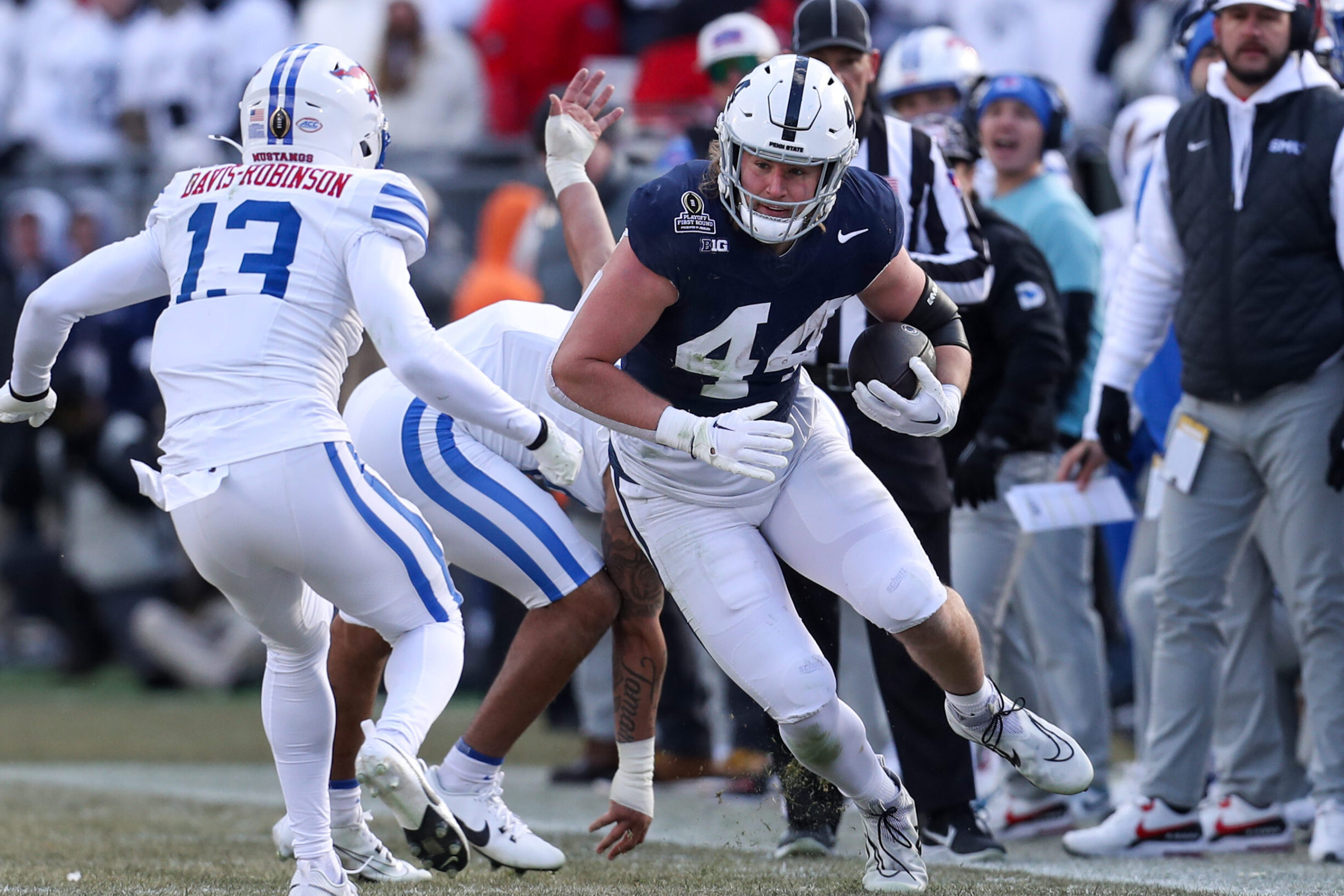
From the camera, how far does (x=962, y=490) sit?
5152mm

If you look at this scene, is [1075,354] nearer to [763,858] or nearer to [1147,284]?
[1147,284]

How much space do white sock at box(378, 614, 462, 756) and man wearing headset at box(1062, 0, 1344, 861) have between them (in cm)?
198

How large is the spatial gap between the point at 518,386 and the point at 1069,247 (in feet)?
7.42

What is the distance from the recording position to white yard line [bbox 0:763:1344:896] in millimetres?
4406

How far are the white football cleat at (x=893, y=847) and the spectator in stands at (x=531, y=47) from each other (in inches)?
270

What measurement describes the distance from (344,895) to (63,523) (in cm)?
656

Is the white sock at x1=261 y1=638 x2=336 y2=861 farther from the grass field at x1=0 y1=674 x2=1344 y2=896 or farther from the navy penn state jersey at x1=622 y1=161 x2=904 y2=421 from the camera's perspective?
the navy penn state jersey at x1=622 y1=161 x2=904 y2=421

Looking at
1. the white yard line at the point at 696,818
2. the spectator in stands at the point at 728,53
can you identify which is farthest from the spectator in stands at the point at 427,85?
the white yard line at the point at 696,818

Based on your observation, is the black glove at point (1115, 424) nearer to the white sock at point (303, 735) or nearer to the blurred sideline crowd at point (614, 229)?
the blurred sideline crowd at point (614, 229)

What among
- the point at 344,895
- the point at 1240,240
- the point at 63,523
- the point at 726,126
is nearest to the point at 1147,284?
the point at 1240,240

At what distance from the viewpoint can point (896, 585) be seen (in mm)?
3820

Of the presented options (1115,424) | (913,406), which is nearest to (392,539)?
(913,406)

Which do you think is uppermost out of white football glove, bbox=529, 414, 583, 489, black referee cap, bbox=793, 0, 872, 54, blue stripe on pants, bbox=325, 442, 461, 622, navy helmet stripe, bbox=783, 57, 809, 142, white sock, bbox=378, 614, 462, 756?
black referee cap, bbox=793, 0, 872, 54

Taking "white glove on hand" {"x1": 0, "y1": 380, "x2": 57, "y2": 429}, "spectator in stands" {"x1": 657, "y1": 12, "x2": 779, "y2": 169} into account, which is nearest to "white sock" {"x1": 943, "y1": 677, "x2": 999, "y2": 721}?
"white glove on hand" {"x1": 0, "y1": 380, "x2": 57, "y2": 429}
